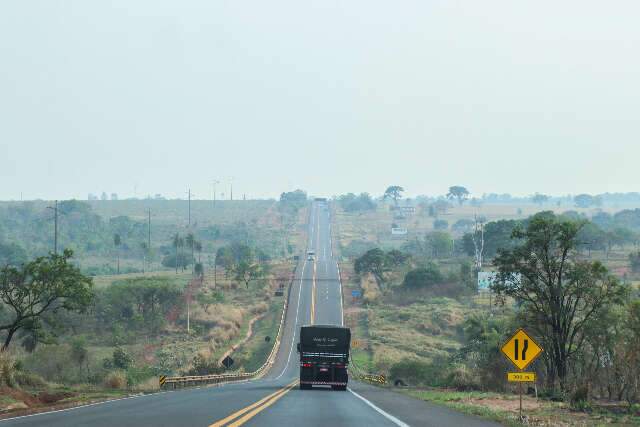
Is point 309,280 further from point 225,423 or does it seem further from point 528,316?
point 225,423

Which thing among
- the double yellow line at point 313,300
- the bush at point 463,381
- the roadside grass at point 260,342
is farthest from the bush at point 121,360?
the bush at point 463,381

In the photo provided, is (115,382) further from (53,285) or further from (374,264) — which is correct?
(374,264)

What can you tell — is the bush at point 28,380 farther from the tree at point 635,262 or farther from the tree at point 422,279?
the tree at point 635,262

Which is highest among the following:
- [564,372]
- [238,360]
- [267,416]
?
[267,416]

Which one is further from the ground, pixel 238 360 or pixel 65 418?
pixel 65 418

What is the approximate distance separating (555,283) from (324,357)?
62.3 ft

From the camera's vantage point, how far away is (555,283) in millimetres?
61438

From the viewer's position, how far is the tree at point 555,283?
58.3m

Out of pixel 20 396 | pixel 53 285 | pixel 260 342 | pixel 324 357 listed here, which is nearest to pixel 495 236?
pixel 260 342

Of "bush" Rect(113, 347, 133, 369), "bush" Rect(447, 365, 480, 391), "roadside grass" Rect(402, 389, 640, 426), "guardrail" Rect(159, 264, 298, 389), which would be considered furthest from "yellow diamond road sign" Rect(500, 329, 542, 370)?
"bush" Rect(113, 347, 133, 369)

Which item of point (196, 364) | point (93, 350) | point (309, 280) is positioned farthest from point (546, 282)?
point (309, 280)

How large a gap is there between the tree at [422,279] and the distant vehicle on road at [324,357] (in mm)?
105962

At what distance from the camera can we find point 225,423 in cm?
2083

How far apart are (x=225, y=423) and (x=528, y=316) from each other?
4583 centimetres
